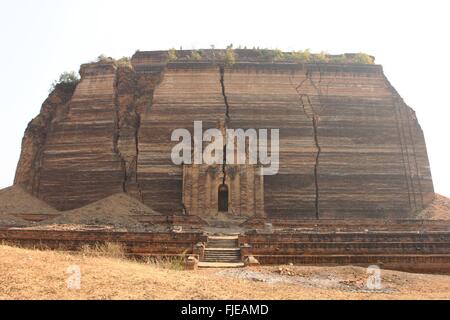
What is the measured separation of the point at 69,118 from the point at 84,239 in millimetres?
11369

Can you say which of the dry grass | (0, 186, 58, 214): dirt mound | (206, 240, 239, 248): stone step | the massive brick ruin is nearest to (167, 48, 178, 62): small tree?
→ the massive brick ruin

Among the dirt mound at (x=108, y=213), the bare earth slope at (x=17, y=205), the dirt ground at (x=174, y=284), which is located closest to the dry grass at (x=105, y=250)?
the dirt ground at (x=174, y=284)

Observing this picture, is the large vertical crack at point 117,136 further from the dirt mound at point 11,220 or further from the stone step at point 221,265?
the stone step at point 221,265

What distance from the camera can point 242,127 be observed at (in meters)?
21.8

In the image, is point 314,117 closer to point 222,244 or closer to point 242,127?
point 242,127

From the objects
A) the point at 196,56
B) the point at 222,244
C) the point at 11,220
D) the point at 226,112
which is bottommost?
the point at 222,244

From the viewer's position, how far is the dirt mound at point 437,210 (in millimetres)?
20359

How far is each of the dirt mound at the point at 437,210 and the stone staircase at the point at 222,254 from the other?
1049cm

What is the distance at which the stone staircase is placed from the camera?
11.7 metres

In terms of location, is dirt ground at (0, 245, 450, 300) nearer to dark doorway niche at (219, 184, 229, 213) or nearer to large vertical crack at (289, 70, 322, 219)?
large vertical crack at (289, 70, 322, 219)

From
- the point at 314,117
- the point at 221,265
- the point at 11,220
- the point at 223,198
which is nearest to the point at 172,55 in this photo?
the point at 314,117

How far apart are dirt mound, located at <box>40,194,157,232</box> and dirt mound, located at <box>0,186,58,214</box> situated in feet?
5.86

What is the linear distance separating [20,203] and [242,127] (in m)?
11.1

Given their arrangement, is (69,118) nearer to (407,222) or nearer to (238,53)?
(238,53)
